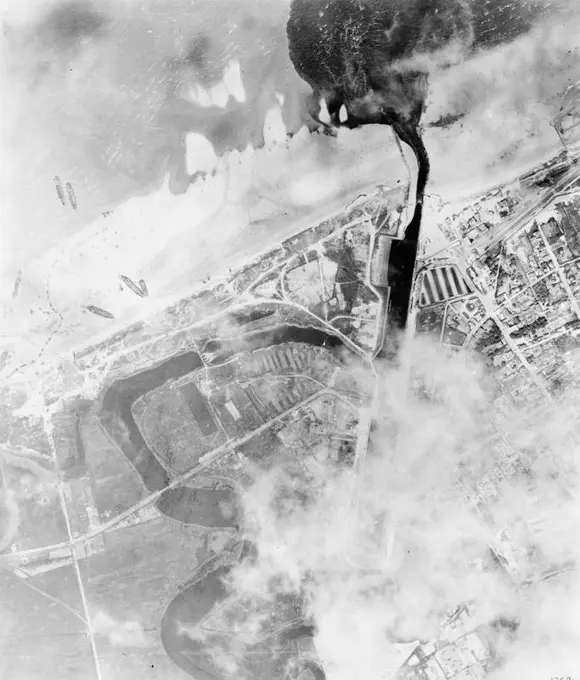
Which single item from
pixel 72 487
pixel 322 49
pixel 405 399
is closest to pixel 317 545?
pixel 405 399

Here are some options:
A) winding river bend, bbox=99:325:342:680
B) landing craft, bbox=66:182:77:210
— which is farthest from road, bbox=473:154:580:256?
landing craft, bbox=66:182:77:210

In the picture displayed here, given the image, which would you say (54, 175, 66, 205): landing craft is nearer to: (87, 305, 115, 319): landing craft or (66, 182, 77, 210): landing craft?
(66, 182, 77, 210): landing craft

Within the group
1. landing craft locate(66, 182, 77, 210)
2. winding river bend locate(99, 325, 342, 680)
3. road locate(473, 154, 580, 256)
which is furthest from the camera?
landing craft locate(66, 182, 77, 210)

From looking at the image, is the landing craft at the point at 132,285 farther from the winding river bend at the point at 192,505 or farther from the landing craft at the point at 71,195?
the landing craft at the point at 71,195

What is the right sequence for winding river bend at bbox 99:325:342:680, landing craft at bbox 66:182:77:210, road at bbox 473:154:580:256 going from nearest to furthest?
road at bbox 473:154:580:256 → winding river bend at bbox 99:325:342:680 → landing craft at bbox 66:182:77:210

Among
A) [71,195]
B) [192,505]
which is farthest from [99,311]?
[192,505]

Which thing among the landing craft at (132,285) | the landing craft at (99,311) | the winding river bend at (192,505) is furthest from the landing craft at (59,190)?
the winding river bend at (192,505)

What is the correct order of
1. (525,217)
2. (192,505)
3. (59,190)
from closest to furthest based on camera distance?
(525,217) → (192,505) → (59,190)

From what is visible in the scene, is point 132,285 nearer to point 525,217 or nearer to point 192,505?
point 192,505
